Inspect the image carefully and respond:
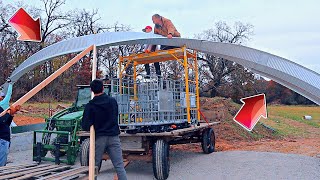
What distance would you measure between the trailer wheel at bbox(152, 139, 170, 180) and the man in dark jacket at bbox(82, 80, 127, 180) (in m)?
1.84

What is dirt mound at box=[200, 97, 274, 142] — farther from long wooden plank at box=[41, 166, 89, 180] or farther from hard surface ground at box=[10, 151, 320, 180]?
long wooden plank at box=[41, 166, 89, 180]

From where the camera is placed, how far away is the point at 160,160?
7.18 meters

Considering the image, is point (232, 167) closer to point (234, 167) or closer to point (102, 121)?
point (234, 167)

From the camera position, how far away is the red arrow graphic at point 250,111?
604 cm

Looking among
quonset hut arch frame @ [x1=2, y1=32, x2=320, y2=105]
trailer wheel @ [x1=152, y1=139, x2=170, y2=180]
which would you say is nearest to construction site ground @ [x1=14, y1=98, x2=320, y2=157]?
trailer wheel @ [x1=152, y1=139, x2=170, y2=180]

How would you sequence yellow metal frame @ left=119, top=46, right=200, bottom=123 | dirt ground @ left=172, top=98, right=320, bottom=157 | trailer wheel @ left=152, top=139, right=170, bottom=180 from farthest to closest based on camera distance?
dirt ground @ left=172, top=98, right=320, bottom=157 → yellow metal frame @ left=119, top=46, right=200, bottom=123 → trailer wheel @ left=152, top=139, right=170, bottom=180

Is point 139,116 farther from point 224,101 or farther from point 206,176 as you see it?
point 224,101

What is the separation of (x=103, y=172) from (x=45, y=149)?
2435 millimetres

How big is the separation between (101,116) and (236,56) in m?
3.01

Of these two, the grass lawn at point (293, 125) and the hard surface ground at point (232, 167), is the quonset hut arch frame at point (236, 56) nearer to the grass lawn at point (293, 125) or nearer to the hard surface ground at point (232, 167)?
the hard surface ground at point (232, 167)

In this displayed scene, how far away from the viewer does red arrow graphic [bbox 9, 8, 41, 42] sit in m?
6.25

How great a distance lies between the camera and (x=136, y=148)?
24.5 ft

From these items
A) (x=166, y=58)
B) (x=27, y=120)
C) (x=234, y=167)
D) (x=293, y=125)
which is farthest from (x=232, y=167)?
(x=293, y=125)

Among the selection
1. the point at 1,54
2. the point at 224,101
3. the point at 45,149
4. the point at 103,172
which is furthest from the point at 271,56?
the point at 1,54
